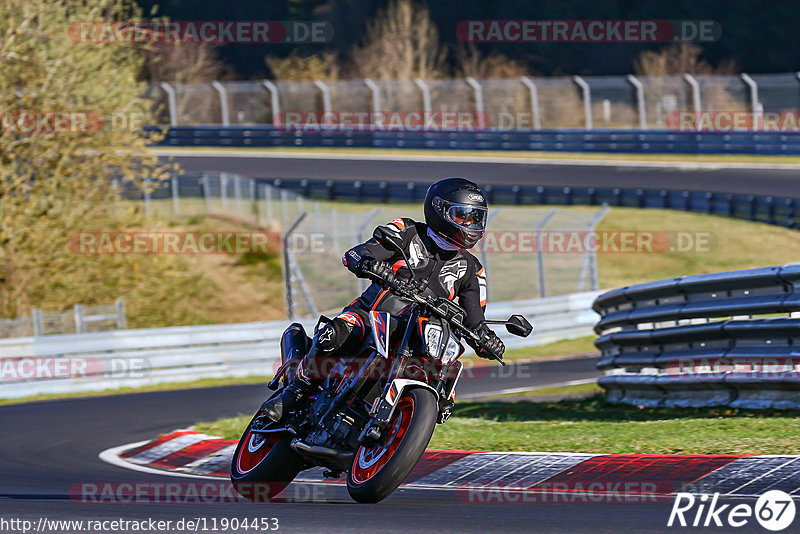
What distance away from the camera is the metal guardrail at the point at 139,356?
1736 cm

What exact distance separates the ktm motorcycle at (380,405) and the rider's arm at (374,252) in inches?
5.0

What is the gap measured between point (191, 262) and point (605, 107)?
17039mm

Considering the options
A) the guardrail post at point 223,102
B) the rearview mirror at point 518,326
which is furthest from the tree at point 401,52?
the rearview mirror at point 518,326

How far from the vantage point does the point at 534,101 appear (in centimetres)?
4047

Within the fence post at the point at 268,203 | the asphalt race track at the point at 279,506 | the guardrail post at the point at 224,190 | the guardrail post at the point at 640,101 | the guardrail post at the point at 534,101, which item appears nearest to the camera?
the asphalt race track at the point at 279,506

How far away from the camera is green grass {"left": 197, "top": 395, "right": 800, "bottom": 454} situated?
26.0 feet

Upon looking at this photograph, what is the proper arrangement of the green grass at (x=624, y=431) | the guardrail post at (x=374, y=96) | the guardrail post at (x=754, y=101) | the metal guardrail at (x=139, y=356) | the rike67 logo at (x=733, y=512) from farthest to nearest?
1. the guardrail post at (x=374, y=96)
2. the guardrail post at (x=754, y=101)
3. the metal guardrail at (x=139, y=356)
4. the green grass at (x=624, y=431)
5. the rike67 logo at (x=733, y=512)

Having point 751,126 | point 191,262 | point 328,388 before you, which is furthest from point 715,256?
point 328,388

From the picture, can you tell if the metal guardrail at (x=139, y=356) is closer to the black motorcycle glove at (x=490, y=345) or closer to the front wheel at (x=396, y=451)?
the front wheel at (x=396, y=451)

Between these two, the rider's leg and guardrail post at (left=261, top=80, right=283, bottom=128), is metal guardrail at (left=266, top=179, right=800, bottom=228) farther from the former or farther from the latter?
the rider's leg

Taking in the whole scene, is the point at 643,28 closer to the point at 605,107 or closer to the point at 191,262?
the point at 605,107

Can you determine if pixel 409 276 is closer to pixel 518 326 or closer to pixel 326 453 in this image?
pixel 518 326

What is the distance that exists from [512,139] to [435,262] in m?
33.7

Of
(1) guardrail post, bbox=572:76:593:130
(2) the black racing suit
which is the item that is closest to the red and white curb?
(2) the black racing suit
